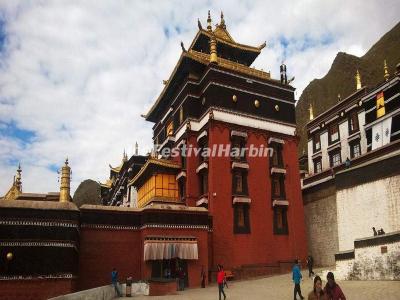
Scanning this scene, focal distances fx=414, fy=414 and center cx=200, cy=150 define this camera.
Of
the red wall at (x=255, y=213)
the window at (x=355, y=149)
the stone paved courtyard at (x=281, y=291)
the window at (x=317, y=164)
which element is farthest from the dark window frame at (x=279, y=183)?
the window at (x=317, y=164)

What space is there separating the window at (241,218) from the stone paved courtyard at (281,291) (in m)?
4.10

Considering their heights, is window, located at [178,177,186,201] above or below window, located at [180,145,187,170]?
below

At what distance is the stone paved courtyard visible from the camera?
615 inches

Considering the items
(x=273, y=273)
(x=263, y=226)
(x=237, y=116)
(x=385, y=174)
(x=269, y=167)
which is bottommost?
(x=273, y=273)

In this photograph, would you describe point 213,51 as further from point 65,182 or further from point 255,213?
point 65,182

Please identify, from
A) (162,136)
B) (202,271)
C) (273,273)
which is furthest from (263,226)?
(162,136)

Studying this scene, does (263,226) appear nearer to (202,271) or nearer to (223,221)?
(223,221)

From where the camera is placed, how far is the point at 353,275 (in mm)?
19625

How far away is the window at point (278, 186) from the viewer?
31905mm

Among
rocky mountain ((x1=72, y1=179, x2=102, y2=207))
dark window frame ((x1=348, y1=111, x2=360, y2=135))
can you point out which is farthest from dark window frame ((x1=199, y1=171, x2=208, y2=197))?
rocky mountain ((x1=72, y1=179, x2=102, y2=207))

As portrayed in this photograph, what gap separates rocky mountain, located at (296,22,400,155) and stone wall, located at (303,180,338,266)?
172ft

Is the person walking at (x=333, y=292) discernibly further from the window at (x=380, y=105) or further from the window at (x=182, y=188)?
the window at (x=380, y=105)

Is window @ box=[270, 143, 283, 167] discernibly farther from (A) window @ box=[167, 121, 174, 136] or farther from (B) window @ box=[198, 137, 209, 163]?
(A) window @ box=[167, 121, 174, 136]

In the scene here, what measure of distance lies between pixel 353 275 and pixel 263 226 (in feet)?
35.7
